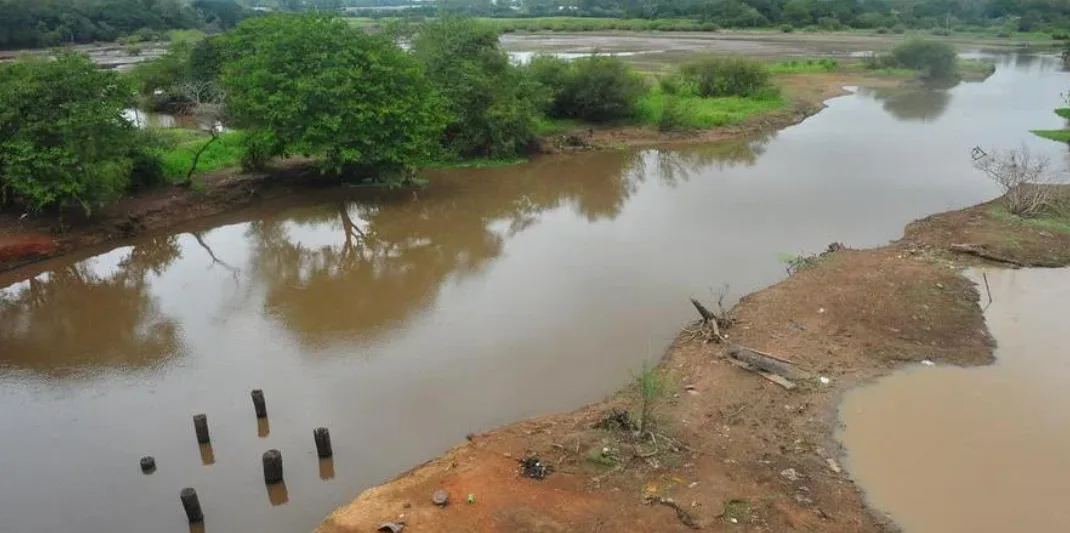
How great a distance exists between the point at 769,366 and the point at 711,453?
246cm

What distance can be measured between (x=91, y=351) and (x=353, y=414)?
5704 millimetres

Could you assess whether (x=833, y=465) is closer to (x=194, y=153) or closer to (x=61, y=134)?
(x=61, y=134)

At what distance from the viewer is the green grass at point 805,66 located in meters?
45.3

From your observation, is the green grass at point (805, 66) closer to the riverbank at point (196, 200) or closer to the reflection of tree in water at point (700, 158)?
the riverbank at point (196, 200)

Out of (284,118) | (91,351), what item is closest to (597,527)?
(91,351)

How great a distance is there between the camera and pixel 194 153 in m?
22.4

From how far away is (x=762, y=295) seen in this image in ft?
46.5

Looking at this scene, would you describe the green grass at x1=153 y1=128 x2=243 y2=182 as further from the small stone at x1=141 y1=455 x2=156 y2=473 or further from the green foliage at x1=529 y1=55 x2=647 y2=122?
the small stone at x1=141 y1=455 x2=156 y2=473

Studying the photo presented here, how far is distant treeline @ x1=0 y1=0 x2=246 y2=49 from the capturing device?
2052 inches

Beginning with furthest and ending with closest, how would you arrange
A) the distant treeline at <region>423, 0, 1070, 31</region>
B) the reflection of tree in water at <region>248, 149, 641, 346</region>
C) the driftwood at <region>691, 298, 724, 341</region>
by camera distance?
the distant treeline at <region>423, 0, 1070, 31</region>
the reflection of tree in water at <region>248, 149, 641, 346</region>
the driftwood at <region>691, 298, 724, 341</region>

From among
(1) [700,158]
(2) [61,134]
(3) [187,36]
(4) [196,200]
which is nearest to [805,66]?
(1) [700,158]

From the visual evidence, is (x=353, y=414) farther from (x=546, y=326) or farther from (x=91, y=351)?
(x=91, y=351)

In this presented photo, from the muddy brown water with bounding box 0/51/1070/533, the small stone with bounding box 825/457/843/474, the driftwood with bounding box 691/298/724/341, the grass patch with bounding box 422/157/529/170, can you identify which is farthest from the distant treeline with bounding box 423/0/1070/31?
the small stone with bounding box 825/457/843/474

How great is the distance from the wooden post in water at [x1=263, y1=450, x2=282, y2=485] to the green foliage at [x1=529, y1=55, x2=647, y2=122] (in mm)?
21533
